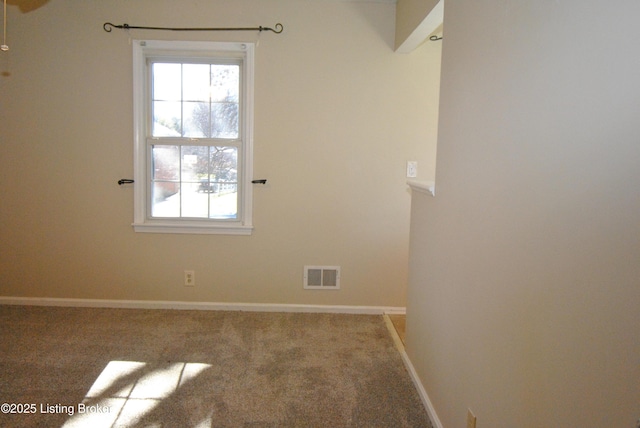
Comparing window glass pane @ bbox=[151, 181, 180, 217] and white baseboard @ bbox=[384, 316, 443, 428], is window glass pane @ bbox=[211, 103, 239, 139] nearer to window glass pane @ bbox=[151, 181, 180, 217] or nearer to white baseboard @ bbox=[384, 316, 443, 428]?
window glass pane @ bbox=[151, 181, 180, 217]

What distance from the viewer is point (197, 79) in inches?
135

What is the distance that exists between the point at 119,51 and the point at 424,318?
2892 millimetres

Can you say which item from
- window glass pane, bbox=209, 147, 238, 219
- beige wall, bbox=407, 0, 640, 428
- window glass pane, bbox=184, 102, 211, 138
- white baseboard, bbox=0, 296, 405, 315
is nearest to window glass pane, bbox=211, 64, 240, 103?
Answer: window glass pane, bbox=184, 102, 211, 138

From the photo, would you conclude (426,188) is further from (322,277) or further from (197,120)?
(197,120)

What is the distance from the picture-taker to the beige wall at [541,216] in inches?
34.4

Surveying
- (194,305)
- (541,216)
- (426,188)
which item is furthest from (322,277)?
(541,216)

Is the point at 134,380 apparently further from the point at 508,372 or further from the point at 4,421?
the point at 508,372

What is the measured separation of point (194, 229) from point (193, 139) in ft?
2.31

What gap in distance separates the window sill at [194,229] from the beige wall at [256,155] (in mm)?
64

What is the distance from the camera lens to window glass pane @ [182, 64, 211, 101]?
3.42 metres

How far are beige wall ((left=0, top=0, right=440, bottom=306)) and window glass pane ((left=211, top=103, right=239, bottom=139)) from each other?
22 cm

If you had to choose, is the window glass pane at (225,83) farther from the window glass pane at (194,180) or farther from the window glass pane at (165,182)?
the window glass pane at (165,182)

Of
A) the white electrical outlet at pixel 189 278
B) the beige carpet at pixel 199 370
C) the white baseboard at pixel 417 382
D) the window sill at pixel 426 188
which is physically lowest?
the beige carpet at pixel 199 370

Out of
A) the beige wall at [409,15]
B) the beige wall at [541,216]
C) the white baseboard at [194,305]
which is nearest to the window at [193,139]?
the white baseboard at [194,305]
